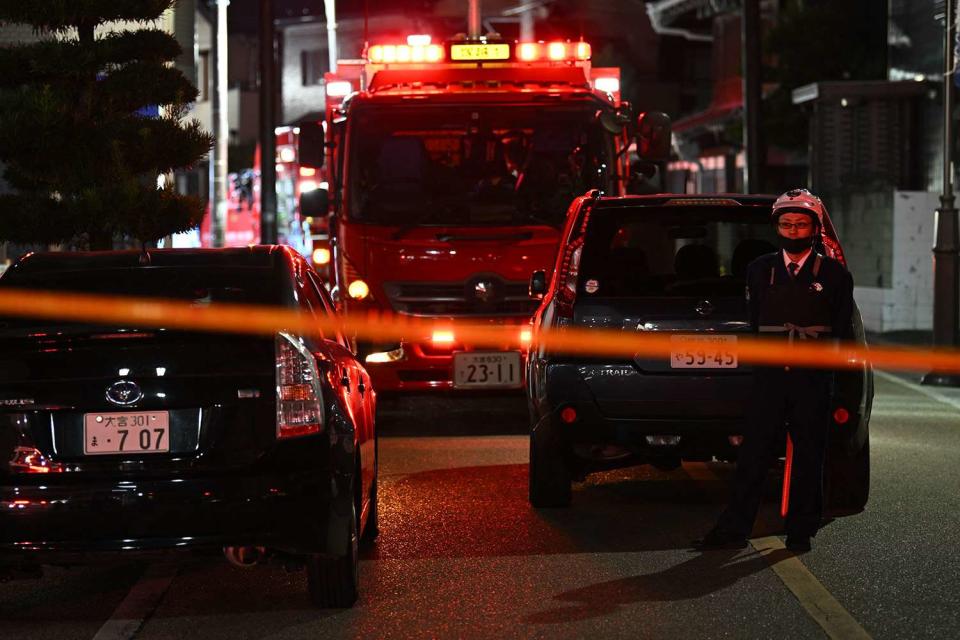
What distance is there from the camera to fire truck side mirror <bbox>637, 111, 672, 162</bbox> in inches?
565

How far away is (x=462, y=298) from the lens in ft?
45.4

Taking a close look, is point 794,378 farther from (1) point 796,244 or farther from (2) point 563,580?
(2) point 563,580

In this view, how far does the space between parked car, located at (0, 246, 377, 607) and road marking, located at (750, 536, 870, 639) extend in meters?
1.92

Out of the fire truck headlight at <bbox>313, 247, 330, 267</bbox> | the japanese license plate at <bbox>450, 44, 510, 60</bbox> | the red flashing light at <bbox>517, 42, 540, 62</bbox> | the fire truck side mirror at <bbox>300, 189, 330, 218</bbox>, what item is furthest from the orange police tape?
the fire truck headlight at <bbox>313, 247, 330, 267</bbox>

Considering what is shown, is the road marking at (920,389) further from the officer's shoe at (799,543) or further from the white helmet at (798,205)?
the white helmet at (798,205)

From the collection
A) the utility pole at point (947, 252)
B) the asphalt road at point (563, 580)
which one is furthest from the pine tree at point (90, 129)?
the utility pole at point (947, 252)

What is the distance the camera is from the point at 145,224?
1424 cm

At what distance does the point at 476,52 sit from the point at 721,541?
751 centimetres

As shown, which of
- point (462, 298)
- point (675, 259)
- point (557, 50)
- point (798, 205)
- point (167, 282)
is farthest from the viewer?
point (557, 50)

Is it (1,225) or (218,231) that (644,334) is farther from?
(218,231)

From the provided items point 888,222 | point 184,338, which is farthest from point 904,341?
point 184,338

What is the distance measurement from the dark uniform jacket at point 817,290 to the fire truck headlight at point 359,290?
586 centimetres

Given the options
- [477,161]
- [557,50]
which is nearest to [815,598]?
[477,161]

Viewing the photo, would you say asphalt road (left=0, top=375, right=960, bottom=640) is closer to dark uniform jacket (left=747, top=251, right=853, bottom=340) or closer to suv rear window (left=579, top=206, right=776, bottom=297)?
dark uniform jacket (left=747, top=251, right=853, bottom=340)
